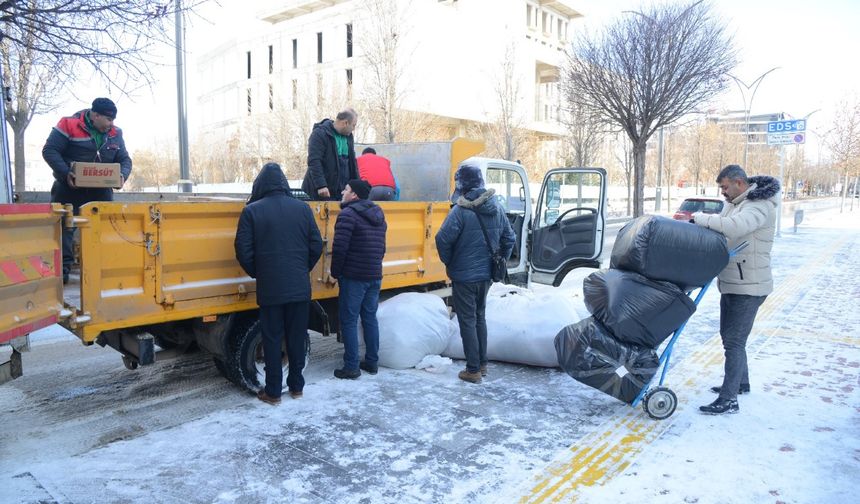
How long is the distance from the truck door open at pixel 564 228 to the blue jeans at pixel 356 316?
3257 millimetres

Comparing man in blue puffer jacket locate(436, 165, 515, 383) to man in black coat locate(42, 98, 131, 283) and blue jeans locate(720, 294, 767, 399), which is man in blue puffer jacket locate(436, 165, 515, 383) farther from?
man in black coat locate(42, 98, 131, 283)

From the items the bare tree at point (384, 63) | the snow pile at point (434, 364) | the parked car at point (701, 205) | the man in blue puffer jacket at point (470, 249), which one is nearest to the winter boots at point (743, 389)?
the man in blue puffer jacket at point (470, 249)

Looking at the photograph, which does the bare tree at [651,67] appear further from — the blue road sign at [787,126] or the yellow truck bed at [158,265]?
the yellow truck bed at [158,265]

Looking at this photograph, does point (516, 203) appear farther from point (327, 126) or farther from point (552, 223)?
point (327, 126)

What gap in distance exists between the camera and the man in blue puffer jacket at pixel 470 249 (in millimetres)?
5297

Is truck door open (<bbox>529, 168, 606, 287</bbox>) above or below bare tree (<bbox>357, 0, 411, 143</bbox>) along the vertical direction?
below

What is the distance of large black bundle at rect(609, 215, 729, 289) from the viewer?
4.39 m

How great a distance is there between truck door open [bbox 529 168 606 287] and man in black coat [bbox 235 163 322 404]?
411 cm

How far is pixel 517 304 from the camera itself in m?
6.12

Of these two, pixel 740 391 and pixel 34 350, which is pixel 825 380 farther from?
pixel 34 350

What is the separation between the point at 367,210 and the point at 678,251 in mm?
2421

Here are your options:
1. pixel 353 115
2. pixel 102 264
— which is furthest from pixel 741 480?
pixel 353 115

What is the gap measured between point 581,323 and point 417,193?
3.55m

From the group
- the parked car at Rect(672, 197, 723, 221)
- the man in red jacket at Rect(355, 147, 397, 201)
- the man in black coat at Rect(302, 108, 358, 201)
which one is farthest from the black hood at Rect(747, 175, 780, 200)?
the parked car at Rect(672, 197, 723, 221)
